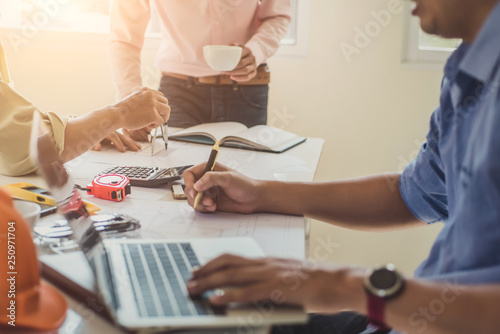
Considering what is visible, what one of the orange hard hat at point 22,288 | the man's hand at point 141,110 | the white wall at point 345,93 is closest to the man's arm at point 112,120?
the man's hand at point 141,110

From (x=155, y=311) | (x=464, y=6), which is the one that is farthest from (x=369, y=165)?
(x=155, y=311)

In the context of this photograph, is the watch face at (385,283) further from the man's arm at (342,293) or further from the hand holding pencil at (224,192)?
the hand holding pencil at (224,192)

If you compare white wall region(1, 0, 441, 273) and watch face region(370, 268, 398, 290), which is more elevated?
watch face region(370, 268, 398, 290)

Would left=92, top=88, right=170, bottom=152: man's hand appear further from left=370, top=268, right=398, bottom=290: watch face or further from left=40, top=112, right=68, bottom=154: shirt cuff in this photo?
left=370, top=268, right=398, bottom=290: watch face

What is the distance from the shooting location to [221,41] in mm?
1799

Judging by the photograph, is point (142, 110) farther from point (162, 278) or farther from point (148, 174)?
point (162, 278)

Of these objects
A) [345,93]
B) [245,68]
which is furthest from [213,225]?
[345,93]

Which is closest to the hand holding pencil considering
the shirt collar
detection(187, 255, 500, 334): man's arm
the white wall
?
detection(187, 255, 500, 334): man's arm

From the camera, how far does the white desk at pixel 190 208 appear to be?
862 millimetres

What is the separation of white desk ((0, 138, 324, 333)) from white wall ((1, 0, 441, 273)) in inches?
41.5

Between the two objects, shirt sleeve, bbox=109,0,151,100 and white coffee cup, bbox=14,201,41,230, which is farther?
shirt sleeve, bbox=109,0,151,100

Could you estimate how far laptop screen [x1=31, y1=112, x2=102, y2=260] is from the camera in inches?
26.6

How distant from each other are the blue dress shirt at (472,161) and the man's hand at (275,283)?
13cm

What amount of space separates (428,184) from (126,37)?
4.07ft
